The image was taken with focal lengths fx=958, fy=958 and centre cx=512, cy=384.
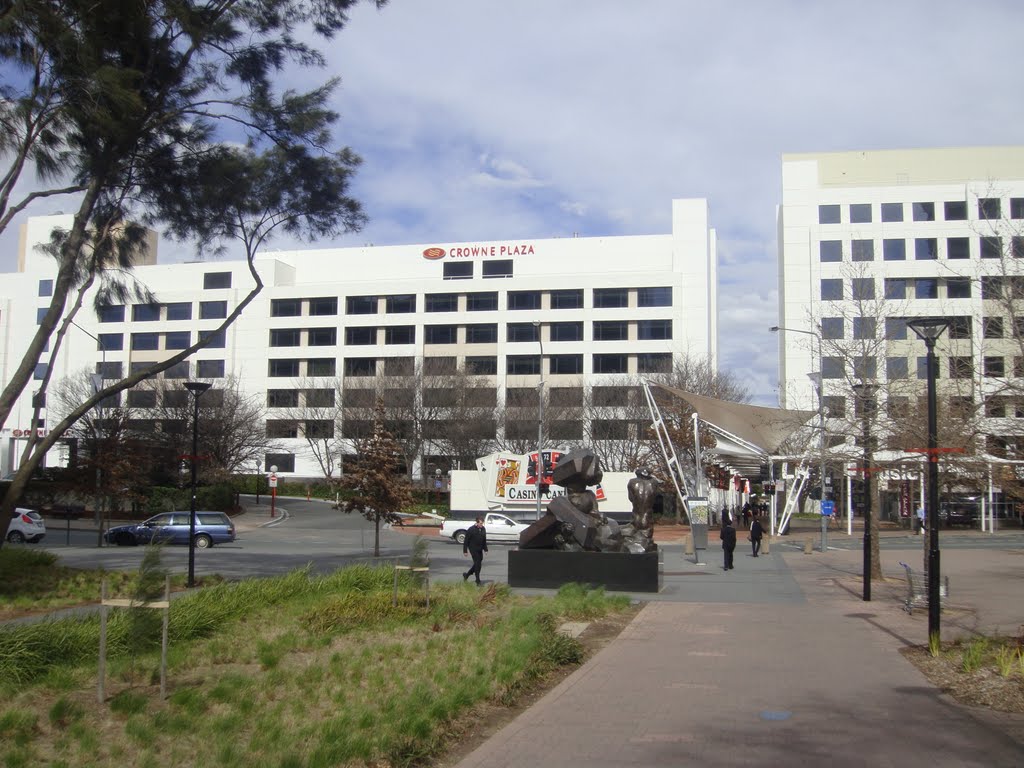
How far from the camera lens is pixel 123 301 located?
20609mm

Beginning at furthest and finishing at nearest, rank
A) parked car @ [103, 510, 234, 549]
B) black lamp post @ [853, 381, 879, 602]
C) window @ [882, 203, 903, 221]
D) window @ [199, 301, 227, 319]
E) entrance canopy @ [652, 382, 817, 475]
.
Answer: window @ [199, 301, 227, 319], window @ [882, 203, 903, 221], entrance canopy @ [652, 382, 817, 475], parked car @ [103, 510, 234, 549], black lamp post @ [853, 381, 879, 602]

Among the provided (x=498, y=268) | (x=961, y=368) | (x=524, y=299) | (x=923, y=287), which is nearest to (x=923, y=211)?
(x=923, y=287)

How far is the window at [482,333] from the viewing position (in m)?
76.9

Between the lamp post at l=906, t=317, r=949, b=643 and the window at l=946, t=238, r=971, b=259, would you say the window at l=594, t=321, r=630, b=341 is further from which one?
the lamp post at l=906, t=317, r=949, b=643

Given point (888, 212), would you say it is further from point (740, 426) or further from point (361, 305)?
point (361, 305)

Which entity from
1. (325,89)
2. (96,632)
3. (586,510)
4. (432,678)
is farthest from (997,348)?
(96,632)

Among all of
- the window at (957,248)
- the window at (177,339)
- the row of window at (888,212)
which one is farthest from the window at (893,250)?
the window at (177,339)

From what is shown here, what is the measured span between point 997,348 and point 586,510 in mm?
8998

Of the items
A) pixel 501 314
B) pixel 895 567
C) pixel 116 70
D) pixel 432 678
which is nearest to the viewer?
pixel 432 678

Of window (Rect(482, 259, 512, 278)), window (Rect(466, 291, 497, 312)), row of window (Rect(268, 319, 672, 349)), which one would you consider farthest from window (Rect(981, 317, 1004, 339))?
window (Rect(482, 259, 512, 278))

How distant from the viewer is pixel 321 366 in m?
78.6

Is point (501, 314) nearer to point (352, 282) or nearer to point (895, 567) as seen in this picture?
point (352, 282)

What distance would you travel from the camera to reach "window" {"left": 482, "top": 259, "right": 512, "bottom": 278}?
78.2m

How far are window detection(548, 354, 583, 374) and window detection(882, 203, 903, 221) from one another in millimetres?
24221
